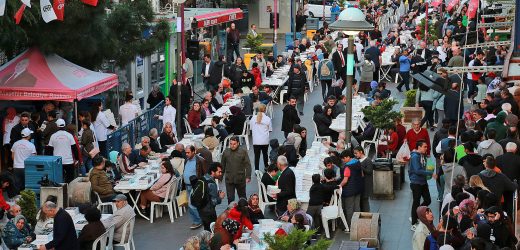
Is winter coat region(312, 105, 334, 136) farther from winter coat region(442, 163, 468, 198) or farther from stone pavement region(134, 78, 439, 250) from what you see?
winter coat region(442, 163, 468, 198)

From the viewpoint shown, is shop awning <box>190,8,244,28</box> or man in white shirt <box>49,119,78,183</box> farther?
shop awning <box>190,8,244,28</box>

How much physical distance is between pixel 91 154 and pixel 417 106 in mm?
9298

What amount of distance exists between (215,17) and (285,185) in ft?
70.8

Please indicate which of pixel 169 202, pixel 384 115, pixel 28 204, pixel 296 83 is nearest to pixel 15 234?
pixel 28 204

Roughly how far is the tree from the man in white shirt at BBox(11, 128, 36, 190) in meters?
2.58

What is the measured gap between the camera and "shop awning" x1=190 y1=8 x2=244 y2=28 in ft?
135

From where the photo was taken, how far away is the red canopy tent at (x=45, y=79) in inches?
1030

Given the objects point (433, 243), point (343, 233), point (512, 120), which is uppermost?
point (512, 120)

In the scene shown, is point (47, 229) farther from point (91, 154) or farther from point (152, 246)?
point (91, 154)

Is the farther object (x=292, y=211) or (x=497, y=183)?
(x=292, y=211)

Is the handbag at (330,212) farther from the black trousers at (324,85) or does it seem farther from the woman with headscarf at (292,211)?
the black trousers at (324,85)

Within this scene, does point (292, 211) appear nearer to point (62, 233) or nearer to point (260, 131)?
point (62, 233)

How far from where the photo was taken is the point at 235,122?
1149 inches

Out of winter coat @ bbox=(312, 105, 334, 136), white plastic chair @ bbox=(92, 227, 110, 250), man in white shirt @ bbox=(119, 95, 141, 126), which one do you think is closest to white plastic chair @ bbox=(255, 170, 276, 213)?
white plastic chair @ bbox=(92, 227, 110, 250)
